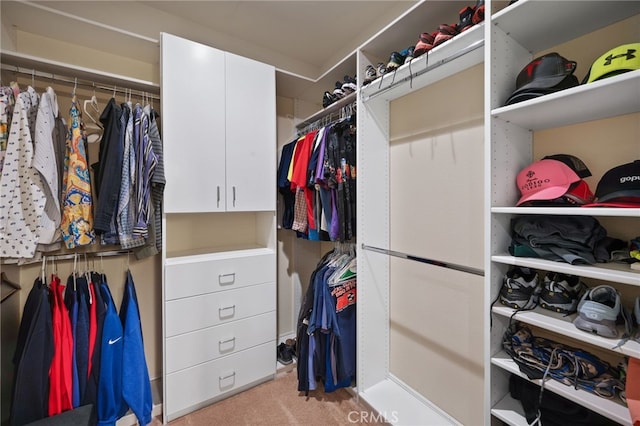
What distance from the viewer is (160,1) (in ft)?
6.05

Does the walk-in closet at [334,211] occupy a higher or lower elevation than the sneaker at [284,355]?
higher

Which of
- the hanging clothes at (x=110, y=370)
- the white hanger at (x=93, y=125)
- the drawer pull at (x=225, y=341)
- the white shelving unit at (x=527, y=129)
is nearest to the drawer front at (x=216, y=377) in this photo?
the drawer pull at (x=225, y=341)

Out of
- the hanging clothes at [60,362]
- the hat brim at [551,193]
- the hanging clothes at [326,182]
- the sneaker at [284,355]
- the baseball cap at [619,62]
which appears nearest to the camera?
the baseball cap at [619,62]

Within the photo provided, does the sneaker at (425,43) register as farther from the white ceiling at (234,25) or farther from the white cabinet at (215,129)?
the white cabinet at (215,129)

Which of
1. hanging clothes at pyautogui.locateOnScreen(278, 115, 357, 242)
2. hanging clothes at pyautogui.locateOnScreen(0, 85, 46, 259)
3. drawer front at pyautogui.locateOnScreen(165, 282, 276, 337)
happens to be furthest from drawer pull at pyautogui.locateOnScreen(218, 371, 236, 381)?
hanging clothes at pyautogui.locateOnScreen(0, 85, 46, 259)

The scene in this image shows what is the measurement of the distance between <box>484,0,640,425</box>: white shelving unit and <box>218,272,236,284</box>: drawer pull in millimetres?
1521

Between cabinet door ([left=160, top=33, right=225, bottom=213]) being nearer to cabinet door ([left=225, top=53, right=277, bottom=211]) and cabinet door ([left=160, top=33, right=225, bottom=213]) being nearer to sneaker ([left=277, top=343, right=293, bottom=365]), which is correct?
cabinet door ([left=225, top=53, right=277, bottom=211])

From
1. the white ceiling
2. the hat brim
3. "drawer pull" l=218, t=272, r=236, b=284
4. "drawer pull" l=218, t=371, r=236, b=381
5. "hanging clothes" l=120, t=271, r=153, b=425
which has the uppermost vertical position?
the white ceiling

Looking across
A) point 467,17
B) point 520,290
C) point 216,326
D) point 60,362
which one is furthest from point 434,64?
point 60,362

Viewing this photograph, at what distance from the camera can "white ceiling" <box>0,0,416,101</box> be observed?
5.08ft

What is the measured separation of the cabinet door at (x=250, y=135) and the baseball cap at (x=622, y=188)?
1.75 m

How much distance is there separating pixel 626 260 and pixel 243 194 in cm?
192

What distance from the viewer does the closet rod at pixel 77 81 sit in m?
1.48

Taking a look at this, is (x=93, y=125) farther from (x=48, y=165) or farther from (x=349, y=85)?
(x=349, y=85)
